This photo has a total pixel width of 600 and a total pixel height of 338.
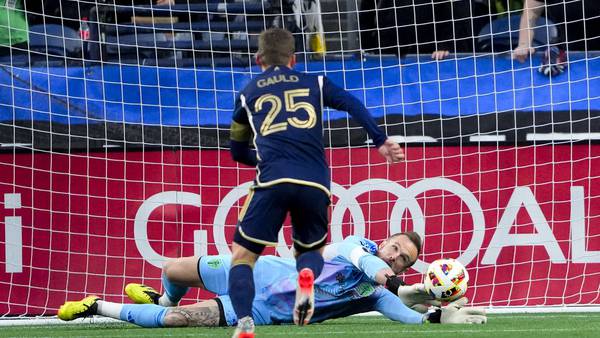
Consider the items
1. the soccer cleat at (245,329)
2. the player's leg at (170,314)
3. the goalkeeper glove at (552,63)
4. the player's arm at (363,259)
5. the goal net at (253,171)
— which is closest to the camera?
the soccer cleat at (245,329)

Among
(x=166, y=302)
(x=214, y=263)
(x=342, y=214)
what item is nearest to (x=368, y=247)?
(x=214, y=263)

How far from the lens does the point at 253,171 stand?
Result: 11.7 meters

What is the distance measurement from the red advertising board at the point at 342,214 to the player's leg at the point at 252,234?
173 inches

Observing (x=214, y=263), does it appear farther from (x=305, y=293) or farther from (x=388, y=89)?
(x=388, y=89)

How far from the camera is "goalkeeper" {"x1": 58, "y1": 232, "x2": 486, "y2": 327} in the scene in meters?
8.96

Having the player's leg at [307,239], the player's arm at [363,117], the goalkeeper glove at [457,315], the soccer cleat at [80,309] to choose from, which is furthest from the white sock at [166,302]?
the player's arm at [363,117]

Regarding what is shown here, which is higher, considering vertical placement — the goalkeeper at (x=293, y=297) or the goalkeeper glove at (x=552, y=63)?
the goalkeeper glove at (x=552, y=63)

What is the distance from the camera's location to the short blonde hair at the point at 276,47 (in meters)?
7.35

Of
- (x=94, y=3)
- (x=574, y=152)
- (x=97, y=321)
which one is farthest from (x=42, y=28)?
(x=574, y=152)

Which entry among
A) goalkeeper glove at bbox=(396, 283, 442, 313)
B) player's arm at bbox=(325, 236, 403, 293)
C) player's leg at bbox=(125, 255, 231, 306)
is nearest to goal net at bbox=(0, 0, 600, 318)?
player's leg at bbox=(125, 255, 231, 306)

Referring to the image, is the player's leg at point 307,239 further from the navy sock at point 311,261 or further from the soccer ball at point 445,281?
the soccer ball at point 445,281

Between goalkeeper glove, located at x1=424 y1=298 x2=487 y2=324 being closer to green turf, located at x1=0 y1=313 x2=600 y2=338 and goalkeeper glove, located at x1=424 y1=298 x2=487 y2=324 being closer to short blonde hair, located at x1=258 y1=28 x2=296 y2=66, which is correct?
green turf, located at x1=0 y1=313 x2=600 y2=338

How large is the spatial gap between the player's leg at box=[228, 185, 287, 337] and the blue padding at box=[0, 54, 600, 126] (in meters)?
4.48

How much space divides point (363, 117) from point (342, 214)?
455 cm
